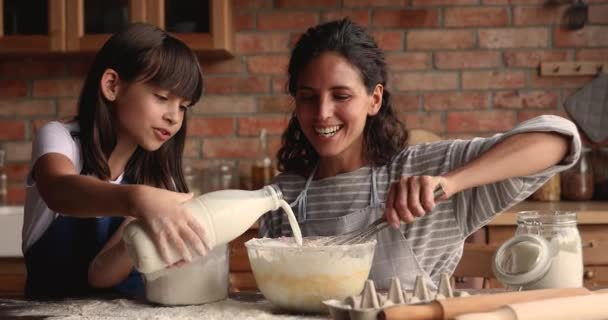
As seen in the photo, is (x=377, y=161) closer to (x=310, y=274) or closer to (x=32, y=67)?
(x=310, y=274)

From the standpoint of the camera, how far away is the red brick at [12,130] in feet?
9.29

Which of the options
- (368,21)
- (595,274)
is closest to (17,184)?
(368,21)

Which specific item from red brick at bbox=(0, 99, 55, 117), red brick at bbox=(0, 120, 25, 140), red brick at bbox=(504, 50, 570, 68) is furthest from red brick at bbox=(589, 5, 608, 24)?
red brick at bbox=(0, 120, 25, 140)

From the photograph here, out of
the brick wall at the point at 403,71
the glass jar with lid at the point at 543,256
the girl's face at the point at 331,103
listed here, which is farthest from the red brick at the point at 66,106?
the glass jar with lid at the point at 543,256

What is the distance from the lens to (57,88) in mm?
2822

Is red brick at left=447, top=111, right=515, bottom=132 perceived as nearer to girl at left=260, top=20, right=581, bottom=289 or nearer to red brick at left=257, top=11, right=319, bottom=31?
red brick at left=257, top=11, right=319, bottom=31

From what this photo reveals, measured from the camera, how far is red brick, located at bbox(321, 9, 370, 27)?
2.73 meters

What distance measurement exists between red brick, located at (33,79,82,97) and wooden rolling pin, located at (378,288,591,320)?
2282mm

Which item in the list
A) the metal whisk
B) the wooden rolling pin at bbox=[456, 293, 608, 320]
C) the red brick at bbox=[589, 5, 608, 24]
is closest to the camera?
the wooden rolling pin at bbox=[456, 293, 608, 320]

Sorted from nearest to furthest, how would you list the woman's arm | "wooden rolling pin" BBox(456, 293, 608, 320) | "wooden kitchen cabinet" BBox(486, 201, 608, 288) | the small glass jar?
"wooden rolling pin" BBox(456, 293, 608, 320)
the woman's arm
"wooden kitchen cabinet" BBox(486, 201, 608, 288)
the small glass jar

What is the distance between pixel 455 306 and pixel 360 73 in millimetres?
699

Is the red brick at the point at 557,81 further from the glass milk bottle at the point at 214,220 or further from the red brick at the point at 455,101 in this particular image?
the glass milk bottle at the point at 214,220

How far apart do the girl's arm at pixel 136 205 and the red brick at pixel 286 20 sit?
1.76 metres

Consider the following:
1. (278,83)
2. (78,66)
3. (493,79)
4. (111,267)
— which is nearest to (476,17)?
(493,79)
